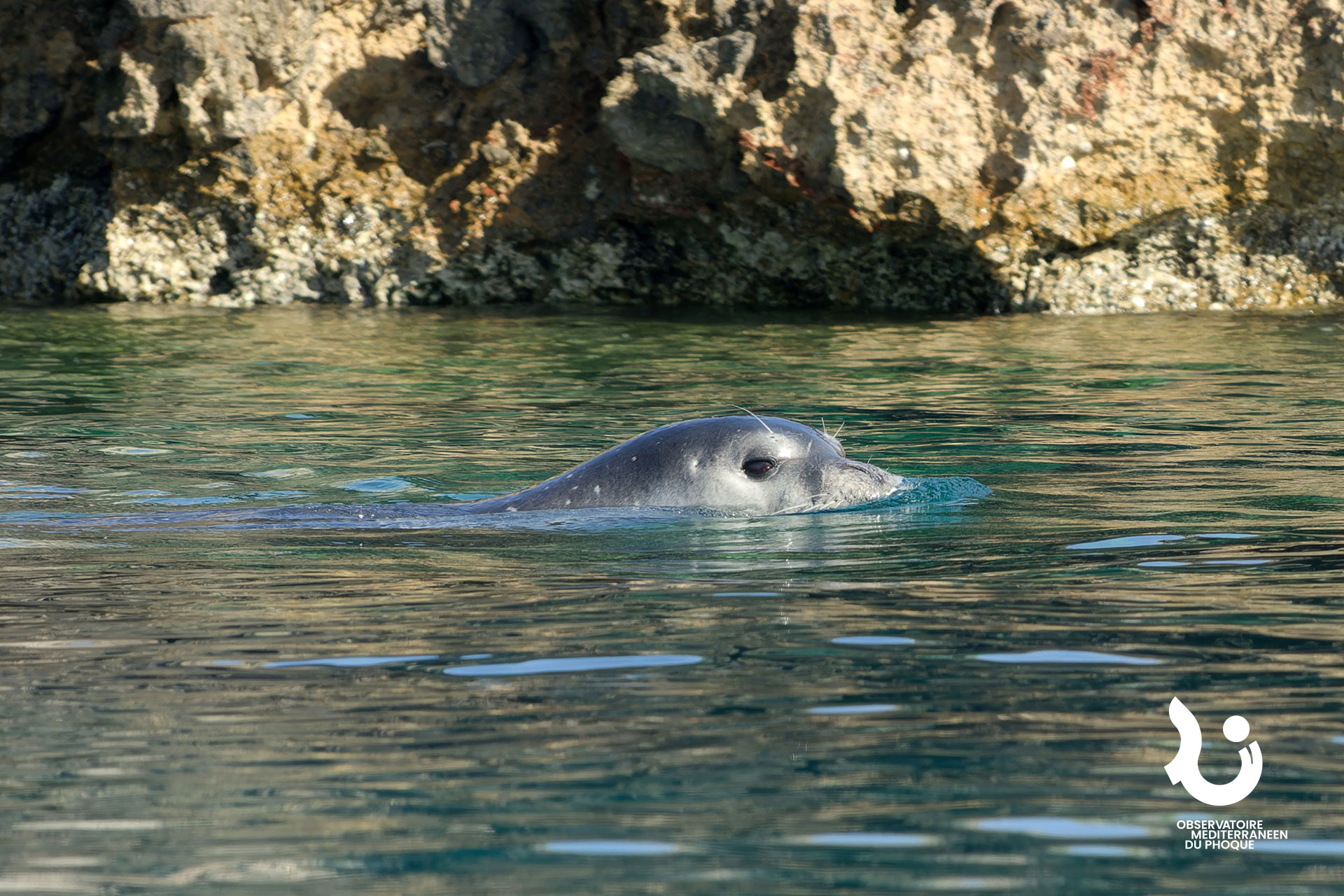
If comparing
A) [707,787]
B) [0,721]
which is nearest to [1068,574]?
[707,787]

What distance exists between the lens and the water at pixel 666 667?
2848 mm

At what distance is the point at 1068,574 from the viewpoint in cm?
505

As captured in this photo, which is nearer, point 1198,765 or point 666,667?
A: point 1198,765

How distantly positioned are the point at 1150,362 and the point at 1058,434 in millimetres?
3172

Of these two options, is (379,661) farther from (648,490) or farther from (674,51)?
(674,51)

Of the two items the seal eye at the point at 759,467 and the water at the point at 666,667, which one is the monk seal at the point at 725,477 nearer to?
the seal eye at the point at 759,467

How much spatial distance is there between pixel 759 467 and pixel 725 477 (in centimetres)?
13

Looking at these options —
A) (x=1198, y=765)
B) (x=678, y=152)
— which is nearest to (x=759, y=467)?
(x=1198, y=765)

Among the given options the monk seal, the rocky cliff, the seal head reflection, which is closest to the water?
the seal head reflection

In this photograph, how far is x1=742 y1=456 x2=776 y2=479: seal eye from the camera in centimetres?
633

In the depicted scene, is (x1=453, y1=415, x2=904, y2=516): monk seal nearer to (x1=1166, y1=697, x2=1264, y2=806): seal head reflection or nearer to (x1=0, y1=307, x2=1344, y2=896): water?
(x1=0, y1=307, x2=1344, y2=896): water

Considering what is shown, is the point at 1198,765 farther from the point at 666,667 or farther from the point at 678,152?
the point at 678,152

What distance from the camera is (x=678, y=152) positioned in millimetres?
15219

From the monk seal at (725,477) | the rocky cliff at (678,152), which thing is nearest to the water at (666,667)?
the monk seal at (725,477)
